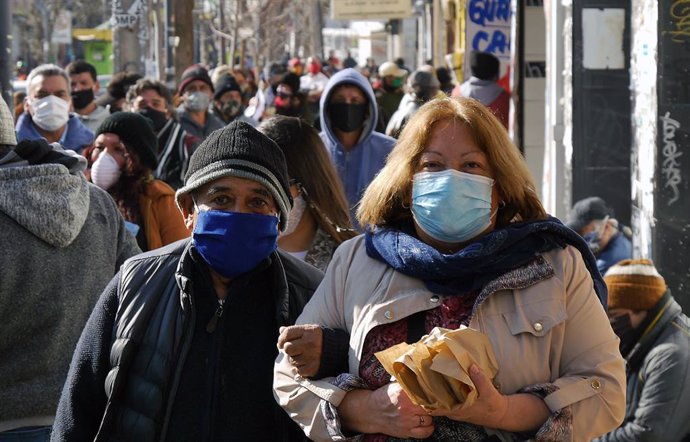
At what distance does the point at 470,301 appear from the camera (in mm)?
3242

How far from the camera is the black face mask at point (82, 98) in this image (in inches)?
485

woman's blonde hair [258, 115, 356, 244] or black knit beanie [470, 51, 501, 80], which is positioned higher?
black knit beanie [470, 51, 501, 80]

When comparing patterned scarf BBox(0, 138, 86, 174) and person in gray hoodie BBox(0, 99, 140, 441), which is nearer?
person in gray hoodie BBox(0, 99, 140, 441)

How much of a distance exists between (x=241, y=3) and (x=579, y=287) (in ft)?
146

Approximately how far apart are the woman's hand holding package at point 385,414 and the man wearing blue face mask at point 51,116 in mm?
6367

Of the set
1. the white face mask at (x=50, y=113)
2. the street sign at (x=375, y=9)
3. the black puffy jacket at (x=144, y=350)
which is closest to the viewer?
the black puffy jacket at (x=144, y=350)

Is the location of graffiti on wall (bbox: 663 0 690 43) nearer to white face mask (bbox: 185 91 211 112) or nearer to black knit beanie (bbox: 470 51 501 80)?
black knit beanie (bbox: 470 51 501 80)

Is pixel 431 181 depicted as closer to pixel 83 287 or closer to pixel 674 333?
pixel 83 287

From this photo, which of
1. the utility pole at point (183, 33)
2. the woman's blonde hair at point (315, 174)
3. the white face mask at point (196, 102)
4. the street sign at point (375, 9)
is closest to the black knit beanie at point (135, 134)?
the woman's blonde hair at point (315, 174)

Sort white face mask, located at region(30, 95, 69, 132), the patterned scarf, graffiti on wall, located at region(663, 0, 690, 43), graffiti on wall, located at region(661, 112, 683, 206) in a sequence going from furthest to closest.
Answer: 1. white face mask, located at region(30, 95, 69, 132)
2. graffiti on wall, located at region(661, 112, 683, 206)
3. graffiti on wall, located at region(663, 0, 690, 43)
4. the patterned scarf

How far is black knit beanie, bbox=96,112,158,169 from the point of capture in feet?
21.1

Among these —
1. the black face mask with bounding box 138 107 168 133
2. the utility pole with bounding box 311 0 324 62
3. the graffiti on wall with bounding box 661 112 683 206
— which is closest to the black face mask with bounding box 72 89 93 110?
the black face mask with bounding box 138 107 168 133

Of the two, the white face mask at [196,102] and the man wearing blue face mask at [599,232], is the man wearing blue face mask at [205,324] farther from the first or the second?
the white face mask at [196,102]

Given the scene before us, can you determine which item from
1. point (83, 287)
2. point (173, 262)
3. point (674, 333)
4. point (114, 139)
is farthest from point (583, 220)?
point (173, 262)
